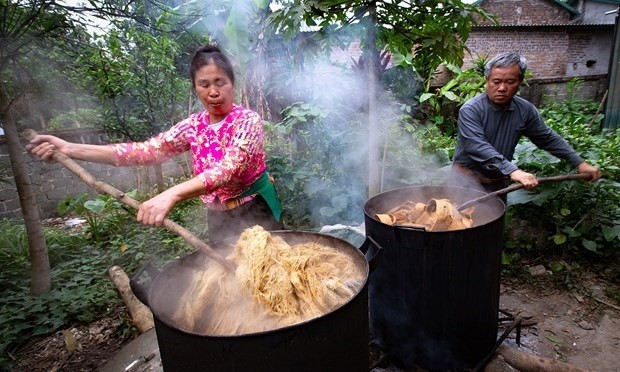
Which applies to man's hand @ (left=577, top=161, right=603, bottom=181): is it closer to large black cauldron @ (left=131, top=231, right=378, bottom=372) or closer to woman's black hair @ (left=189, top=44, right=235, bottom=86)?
large black cauldron @ (left=131, top=231, right=378, bottom=372)

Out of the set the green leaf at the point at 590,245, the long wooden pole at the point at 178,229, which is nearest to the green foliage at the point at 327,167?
the green leaf at the point at 590,245

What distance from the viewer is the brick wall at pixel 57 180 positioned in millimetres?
6254

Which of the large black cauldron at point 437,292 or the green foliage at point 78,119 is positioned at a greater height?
the green foliage at point 78,119

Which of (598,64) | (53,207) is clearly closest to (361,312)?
(53,207)

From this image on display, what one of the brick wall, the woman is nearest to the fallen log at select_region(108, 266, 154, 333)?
the woman

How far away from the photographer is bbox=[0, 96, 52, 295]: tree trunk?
3503mm

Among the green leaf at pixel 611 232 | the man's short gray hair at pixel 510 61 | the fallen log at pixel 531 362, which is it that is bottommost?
the fallen log at pixel 531 362

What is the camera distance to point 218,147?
2.37 m

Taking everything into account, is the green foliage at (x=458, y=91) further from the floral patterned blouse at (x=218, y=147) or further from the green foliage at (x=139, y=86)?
the floral patterned blouse at (x=218, y=147)

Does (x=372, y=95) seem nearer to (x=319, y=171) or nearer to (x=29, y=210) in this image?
(x=319, y=171)

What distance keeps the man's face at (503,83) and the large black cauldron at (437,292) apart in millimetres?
1115

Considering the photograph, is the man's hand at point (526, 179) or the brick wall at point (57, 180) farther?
the brick wall at point (57, 180)

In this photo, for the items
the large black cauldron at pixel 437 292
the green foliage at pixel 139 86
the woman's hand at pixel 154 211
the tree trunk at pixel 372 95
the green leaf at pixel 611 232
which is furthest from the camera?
the green foliage at pixel 139 86

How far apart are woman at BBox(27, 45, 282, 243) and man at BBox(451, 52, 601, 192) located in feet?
6.91
